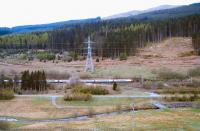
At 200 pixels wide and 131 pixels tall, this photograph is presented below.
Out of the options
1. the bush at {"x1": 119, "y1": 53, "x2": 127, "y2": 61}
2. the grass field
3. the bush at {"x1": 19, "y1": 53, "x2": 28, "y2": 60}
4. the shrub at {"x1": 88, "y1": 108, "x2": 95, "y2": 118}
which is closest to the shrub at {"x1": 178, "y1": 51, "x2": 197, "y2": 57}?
the bush at {"x1": 119, "y1": 53, "x2": 127, "y2": 61}

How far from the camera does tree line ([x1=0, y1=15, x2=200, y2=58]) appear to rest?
8731 cm

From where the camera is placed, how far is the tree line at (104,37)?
87312 millimetres

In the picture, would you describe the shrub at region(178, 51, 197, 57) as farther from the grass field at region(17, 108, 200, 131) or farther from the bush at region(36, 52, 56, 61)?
the grass field at region(17, 108, 200, 131)

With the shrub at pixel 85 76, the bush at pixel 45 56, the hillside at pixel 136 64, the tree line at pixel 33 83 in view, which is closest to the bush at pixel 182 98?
the tree line at pixel 33 83

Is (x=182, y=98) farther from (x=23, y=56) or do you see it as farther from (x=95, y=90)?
(x=23, y=56)

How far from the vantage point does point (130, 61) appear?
73938 mm

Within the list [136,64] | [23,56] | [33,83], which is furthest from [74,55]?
[33,83]

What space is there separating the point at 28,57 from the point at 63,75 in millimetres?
26335

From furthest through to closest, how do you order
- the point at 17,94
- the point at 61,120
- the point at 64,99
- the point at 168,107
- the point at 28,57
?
1. the point at 28,57
2. the point at 17,94
3. the point at 64,99
4. the point at 168,107
5. the point at 61,120

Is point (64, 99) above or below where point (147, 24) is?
below

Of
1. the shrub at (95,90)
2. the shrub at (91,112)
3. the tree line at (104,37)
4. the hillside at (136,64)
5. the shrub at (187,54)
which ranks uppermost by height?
the tree line at (104,37)

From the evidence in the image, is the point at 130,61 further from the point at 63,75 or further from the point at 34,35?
the point at 34,35

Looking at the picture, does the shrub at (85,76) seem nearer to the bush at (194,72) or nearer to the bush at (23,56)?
the bush at (194,72)

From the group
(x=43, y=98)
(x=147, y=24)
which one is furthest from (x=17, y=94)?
(x=147, y=24)
